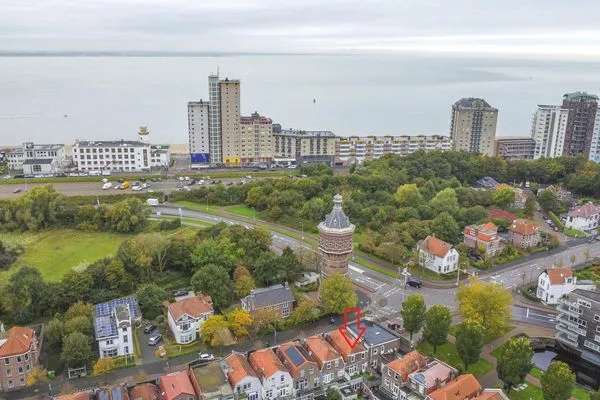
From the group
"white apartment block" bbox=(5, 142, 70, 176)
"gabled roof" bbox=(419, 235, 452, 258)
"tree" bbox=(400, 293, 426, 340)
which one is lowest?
"tree" bbox=(400, 293, 426, 340)

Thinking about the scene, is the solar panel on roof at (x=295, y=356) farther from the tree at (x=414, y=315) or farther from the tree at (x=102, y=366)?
the tree at (x=102, y=366)

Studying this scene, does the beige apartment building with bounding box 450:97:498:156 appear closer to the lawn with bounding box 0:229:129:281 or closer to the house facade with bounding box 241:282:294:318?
the house facade with bounding box 241:282:294:318

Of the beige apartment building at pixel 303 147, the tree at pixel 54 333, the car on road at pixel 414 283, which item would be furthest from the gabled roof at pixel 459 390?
the beige apartment building at pixel 303 147

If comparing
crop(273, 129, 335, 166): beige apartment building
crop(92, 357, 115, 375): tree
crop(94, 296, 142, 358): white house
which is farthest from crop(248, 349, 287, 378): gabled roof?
crop(273, 129, 335, 166): beige apartment building

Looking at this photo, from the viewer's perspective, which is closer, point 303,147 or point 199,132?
point 199,132

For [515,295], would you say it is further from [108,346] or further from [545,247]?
[108,346]

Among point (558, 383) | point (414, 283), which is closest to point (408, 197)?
point (414, 283)

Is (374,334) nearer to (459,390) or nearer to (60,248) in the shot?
(459,390)
